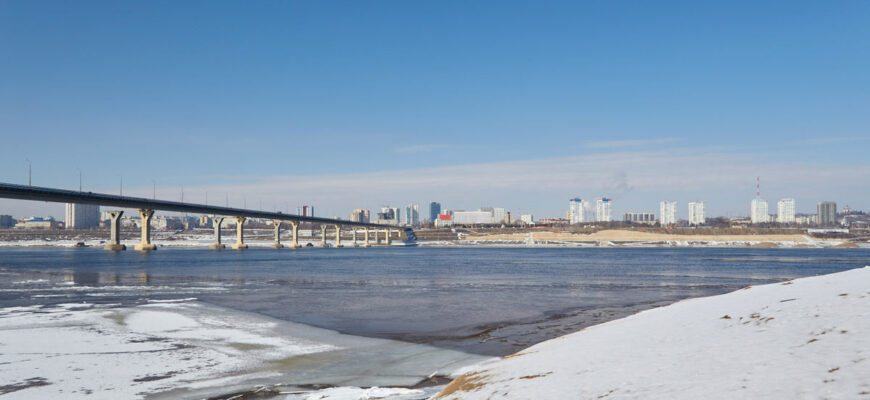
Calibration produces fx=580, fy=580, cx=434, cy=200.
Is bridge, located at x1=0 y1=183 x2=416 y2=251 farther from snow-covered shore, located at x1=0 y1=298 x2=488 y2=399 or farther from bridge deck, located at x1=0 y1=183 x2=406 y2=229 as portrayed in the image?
snow-covered shore, located at x1=0 y1=298 x2=488 y2=399

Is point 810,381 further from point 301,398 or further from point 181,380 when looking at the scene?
point 181,380

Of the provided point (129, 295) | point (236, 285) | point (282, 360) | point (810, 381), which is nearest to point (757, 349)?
point (810, 381)

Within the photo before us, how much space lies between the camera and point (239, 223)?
16838cm

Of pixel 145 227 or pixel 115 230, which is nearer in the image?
pixel 145 227

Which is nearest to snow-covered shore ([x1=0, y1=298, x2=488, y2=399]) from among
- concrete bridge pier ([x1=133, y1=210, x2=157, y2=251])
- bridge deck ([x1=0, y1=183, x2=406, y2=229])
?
bridge deck ([x1=0, y1=183, x2=406, y2=229])

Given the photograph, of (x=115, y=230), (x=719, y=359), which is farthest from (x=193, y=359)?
(x=115, y=230)

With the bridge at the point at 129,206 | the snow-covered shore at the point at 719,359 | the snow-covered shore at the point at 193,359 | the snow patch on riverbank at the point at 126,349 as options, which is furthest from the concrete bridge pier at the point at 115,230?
the snow-covered shore at the point at 719,359

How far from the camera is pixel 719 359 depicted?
8.59 meters

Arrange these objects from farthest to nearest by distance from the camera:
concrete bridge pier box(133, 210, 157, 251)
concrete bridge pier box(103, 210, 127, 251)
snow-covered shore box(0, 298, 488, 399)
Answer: concrete bridge pier box(133, 210, 157, 251) < concrete bridge pier box(103, 210, 127, 251) < snow-covered shore box(0, 298, 488, 399)

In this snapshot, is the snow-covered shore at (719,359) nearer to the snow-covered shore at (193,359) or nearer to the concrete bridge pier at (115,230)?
the snow-covered shore at (193,359)

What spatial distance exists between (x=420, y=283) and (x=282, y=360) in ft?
87.0

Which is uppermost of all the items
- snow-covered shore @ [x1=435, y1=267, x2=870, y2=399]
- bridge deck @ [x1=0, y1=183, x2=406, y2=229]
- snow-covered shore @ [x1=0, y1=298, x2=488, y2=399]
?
bridge deck @ [x1=0, y1=183, x2=406, y2=229]

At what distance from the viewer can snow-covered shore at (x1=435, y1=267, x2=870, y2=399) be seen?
7113 mm

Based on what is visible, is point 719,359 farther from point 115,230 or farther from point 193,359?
point 115,230
